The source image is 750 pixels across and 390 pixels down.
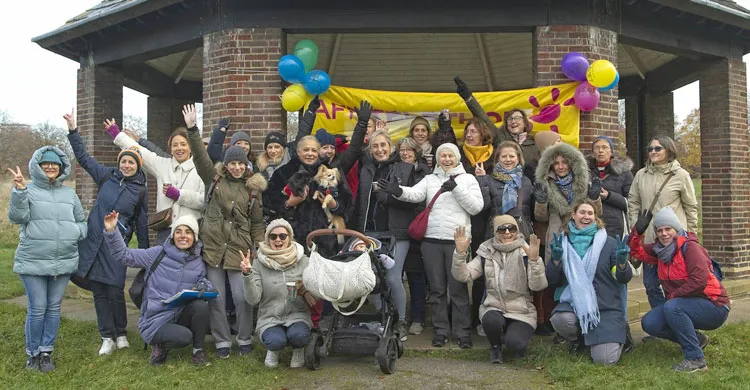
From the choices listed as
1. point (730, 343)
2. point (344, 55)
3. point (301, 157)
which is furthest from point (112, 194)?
point (344, 55)

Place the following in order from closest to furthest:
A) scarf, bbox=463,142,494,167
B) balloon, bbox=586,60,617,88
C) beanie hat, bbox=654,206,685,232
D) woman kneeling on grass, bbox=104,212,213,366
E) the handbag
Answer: the handbag < beanie hat, bbox=654,206,685,232 < woman kneeling on grass, bbox=104,212,213,366 < scarf, bbox=463,142,494,167 < balloon, bbox=586,60,617,88

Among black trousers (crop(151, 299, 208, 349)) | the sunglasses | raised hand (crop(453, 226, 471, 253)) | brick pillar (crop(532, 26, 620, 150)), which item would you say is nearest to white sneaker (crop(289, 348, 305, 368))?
black trousers (crop(151, 299, 208, 349))

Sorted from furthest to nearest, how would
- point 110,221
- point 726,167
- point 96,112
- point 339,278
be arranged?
point 96,112, point 726,167, point 110,221, point 339,278

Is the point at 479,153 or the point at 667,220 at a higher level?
the point at 479,153

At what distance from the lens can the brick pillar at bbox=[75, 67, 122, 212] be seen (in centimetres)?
834

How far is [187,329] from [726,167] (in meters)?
7.34

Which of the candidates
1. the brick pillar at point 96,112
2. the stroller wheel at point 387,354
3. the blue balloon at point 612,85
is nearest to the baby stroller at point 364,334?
the stroller wheel at point 387,354

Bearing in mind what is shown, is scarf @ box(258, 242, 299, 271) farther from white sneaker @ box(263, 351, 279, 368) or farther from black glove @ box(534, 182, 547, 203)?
black glove @ box(534, 182, 547, 203)

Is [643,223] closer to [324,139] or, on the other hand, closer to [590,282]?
[590,282]

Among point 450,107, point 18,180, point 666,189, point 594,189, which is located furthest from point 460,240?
point 18,180

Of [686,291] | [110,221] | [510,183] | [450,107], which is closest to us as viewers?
[686,291]

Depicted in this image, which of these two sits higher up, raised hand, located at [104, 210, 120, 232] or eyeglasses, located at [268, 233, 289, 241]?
raised hand, located at [104, 210, 120, 232]

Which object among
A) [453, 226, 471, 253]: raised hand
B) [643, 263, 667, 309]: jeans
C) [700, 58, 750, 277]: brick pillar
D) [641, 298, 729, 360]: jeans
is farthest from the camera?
[700, 58, 750, 277]: brick pillar

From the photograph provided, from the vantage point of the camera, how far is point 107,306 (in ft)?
16.7
